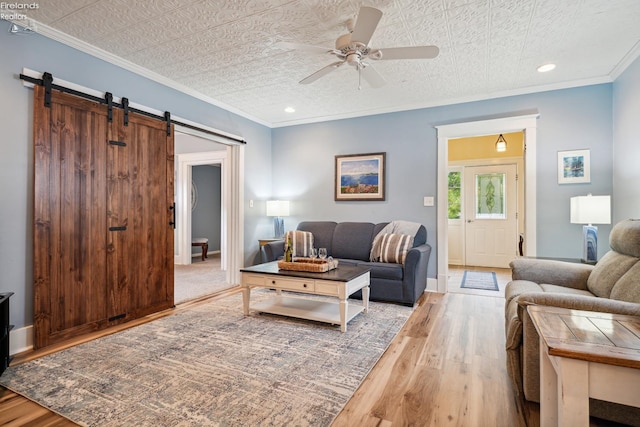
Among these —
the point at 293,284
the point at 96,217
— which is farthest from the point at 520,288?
the point at 96,217

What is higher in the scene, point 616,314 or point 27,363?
point 616,314

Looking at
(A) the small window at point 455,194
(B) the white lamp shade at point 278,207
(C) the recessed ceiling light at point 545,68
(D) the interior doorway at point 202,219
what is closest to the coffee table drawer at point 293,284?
(D) the interior doorway at point 202,219

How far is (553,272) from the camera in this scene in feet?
8.63

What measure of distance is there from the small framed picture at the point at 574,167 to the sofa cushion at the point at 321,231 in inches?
113

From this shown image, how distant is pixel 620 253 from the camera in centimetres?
224

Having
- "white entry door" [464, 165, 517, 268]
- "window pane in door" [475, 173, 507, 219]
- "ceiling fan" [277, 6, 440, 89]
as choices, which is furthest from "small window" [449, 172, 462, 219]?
"ceiling fan" [277, 6, 440, 89]

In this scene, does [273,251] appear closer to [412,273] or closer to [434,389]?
[412,273]

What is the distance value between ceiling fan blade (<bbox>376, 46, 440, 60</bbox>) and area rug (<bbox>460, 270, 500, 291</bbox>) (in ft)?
11.1

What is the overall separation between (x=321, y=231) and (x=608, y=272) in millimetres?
3219

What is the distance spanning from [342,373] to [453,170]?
17.8 feet

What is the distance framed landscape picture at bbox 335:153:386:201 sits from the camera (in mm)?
4680

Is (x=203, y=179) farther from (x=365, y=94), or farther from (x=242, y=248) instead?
(x=365, y=94)

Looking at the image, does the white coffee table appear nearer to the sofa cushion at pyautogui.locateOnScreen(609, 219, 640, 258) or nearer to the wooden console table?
the wooden console table

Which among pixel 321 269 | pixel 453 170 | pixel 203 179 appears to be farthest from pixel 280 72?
pixel 203 179
